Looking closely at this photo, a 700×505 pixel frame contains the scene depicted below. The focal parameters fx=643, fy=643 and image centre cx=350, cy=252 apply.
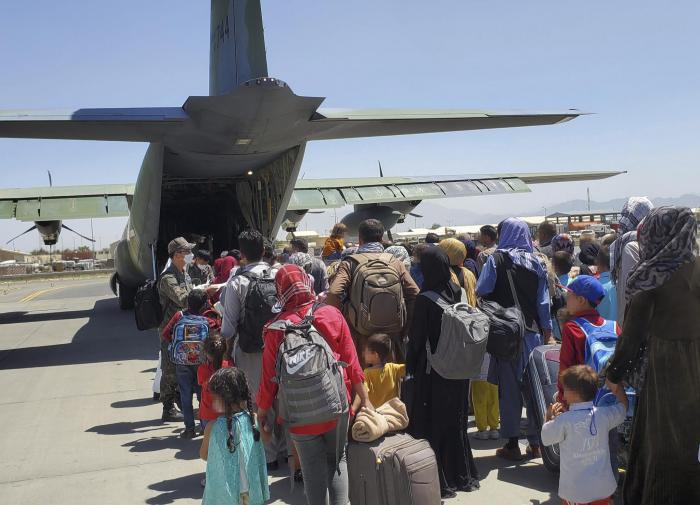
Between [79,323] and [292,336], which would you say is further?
[79,323]

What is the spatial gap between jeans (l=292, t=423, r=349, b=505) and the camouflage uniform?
297cm

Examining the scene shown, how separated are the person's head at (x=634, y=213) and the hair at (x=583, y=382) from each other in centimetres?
181

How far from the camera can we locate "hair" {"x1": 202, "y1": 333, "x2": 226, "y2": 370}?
4805 mm

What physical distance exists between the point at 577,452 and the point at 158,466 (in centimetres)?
332

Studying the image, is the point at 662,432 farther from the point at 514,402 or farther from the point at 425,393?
the point at 514,402

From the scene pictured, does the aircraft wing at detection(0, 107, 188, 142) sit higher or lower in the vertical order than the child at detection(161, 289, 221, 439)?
higher

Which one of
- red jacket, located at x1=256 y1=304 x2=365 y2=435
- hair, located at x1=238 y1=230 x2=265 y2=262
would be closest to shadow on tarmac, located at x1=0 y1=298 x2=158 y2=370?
hair, located at x1=238 y1=230 x2=265 y2=262

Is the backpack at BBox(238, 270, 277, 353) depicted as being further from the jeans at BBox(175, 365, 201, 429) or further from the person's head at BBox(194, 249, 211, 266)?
the person's head at BBox(194, 249, 211, 266)

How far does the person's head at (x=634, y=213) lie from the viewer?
489 centimetres

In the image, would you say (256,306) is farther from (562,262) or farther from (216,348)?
(562,262)

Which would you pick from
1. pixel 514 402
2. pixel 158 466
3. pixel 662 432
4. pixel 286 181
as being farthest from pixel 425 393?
pixel 286 181

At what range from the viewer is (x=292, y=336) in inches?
135

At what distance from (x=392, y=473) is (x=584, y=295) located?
1.60 metres

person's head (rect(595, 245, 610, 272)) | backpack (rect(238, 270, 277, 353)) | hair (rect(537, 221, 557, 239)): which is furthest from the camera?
hair (rect(537, 221, 557, 239))
